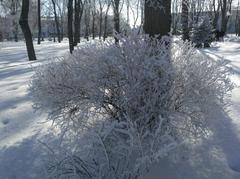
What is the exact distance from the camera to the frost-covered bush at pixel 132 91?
3.75 m

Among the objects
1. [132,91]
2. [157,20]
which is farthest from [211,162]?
[157,20]

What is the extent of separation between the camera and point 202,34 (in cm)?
2158

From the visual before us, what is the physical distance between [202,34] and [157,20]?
1717 centimetres

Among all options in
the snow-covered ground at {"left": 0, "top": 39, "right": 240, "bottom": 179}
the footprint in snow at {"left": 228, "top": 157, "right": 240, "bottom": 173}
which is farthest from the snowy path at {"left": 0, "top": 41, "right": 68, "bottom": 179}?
the footprint in snow at {"left": 228, "top": 157, "right": 240, "bottom": 173}

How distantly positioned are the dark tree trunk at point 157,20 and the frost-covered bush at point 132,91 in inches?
37.1

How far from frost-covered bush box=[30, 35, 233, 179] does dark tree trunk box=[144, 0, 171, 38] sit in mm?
943

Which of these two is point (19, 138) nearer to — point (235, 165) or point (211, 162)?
point (211, 162)

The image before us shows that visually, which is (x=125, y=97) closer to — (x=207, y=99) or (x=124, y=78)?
(x=124, y=78)

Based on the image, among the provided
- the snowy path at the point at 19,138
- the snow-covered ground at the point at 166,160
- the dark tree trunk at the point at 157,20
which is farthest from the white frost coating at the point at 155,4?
the snowy path at the point at 19,138

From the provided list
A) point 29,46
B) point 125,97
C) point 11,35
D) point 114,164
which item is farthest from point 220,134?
point 11,35

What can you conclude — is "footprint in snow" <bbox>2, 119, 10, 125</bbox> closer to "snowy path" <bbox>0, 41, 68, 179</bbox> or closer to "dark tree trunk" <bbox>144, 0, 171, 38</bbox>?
"snowy path" <bbox>0, 41, 68, 179</bbox>

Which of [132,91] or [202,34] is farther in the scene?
[202,34]

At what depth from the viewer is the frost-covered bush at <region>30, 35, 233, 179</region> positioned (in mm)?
3754

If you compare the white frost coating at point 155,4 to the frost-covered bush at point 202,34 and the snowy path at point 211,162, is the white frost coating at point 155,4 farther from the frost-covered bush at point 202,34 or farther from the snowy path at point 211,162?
the frost-covered bush at point 202,34
